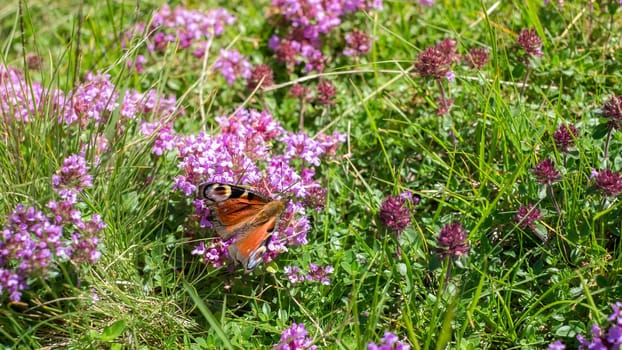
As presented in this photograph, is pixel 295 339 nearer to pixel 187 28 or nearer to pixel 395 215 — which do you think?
pixel 395 215

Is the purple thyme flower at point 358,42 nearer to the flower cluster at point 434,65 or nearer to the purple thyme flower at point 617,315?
the flower cluster at point 434,65

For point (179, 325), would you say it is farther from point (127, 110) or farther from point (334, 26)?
point (334, 26)

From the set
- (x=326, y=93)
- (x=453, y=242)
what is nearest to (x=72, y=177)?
(x=453, y=242)

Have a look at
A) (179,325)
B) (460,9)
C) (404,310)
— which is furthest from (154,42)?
(404,310)

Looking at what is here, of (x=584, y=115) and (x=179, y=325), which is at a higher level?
(x=584, y=115)

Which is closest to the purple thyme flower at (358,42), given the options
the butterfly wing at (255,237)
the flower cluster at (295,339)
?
the butterfly wing at (255,237)

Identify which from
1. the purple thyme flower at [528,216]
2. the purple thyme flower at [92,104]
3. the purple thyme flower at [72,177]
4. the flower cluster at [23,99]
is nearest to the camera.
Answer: the purple thyme flower at [72,177]
